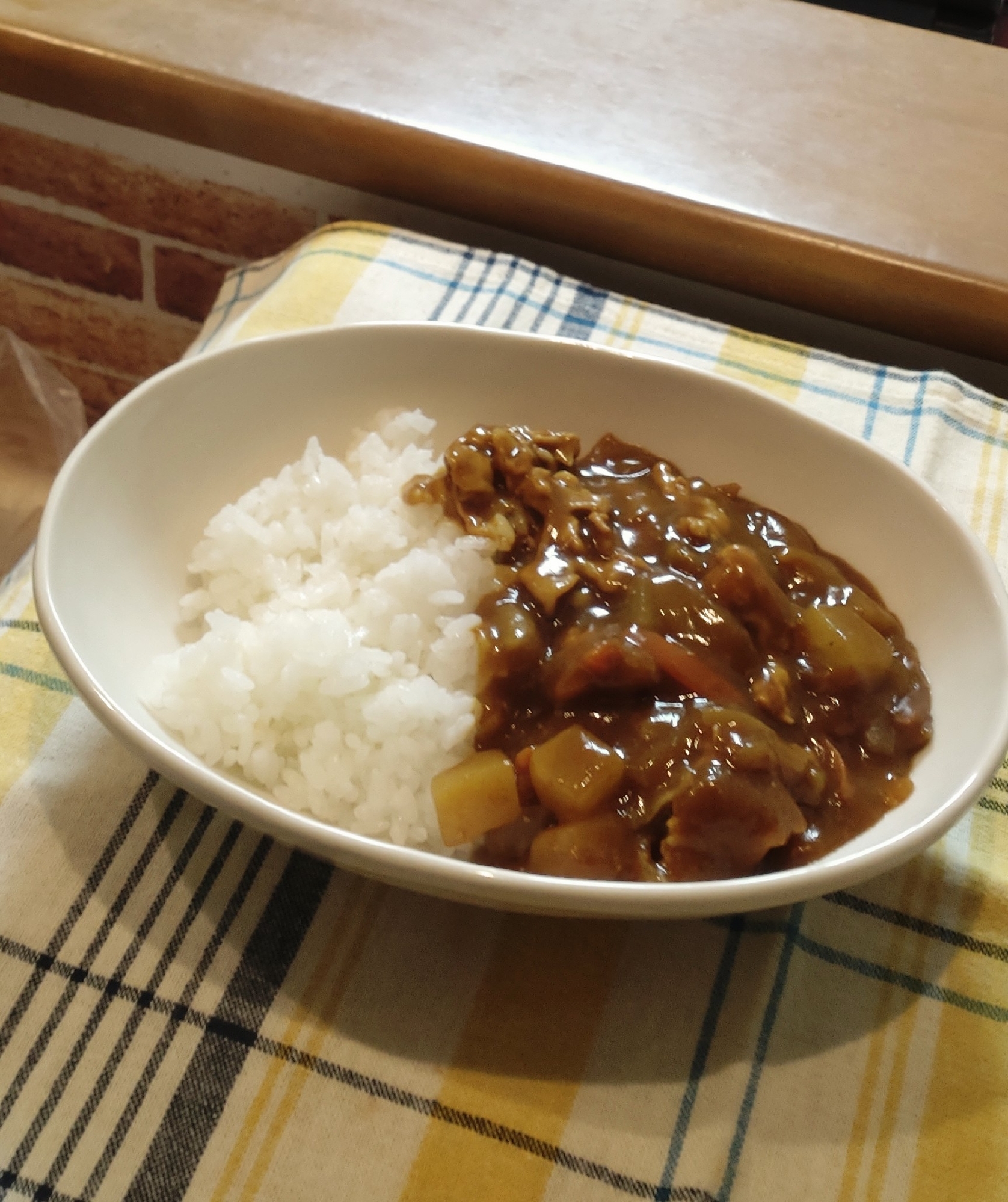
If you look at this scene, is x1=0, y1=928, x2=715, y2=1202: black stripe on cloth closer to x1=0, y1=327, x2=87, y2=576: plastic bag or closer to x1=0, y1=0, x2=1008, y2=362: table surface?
x1=0, y1=327, x2=87, y2=576: plastic bag

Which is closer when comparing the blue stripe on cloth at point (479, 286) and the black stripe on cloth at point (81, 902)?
the black stripe on cloth at point (81, 902)

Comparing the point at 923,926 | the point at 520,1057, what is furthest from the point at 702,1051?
the point at 923,926

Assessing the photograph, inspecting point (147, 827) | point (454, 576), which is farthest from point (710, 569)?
point (147, 827)

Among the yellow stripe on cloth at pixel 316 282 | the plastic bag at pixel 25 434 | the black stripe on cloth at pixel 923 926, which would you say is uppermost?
the yellow stripe on cloth at pixel 316 282

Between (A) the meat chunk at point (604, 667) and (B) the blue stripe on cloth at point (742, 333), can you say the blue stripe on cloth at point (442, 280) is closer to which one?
(B) the blue stripe on cloth at point (742, 333)

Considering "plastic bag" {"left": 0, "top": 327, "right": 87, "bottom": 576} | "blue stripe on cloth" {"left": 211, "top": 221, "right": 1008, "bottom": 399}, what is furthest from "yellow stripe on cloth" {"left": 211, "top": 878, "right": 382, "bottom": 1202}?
"plastic bag" {"left": 0, "top": 327, "right": 87, "bottom": 576}

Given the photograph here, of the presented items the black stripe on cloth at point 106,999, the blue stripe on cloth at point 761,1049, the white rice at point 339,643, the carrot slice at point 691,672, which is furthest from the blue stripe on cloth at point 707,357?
the black stripe on cloth at point 106,999
